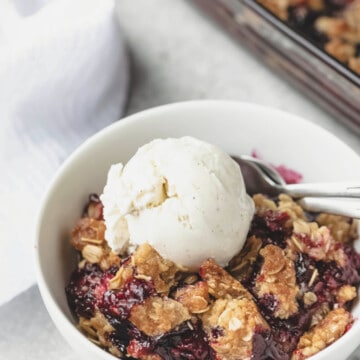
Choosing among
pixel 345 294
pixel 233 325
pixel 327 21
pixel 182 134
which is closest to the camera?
pixel 233 325

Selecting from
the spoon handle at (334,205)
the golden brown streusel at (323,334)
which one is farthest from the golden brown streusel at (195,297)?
the spoon handle at (334,205)

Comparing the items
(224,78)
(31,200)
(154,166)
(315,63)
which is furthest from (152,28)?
(154,166)

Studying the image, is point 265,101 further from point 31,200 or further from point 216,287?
point 216,287

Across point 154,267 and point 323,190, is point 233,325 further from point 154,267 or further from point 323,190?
point 323,190

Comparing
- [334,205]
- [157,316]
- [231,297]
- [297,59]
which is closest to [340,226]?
[334,205]

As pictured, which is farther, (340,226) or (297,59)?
(297,59)

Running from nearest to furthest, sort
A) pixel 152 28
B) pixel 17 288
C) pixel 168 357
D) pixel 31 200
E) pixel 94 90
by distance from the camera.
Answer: pixel 168 357, pixel 17 288, pixel 31 200, pixel 94 90, pixel 152 28

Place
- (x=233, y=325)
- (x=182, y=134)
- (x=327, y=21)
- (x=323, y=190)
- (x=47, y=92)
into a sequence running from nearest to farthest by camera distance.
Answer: (x=233, y=325) < (x=323, y=190) < (x=182, y=134) < (x=47, y=92) < (x=327, y=21)
